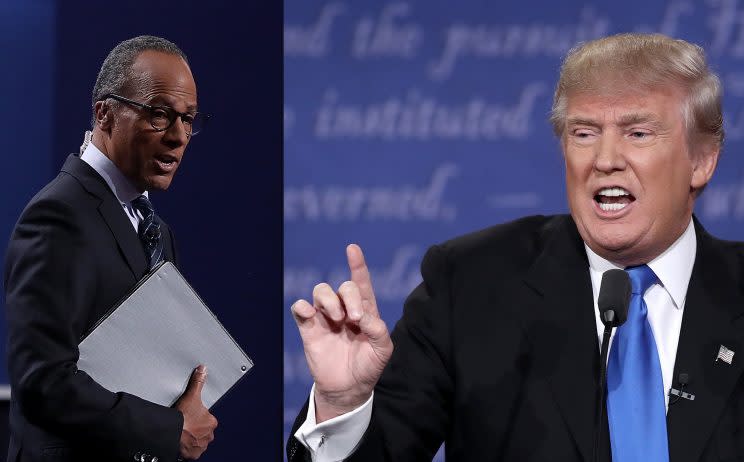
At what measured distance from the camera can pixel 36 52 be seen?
3.59m

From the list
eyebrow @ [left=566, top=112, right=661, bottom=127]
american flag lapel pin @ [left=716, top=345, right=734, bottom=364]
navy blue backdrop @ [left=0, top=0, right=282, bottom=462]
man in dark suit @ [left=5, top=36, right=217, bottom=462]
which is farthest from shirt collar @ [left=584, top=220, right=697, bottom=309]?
navy blue backdrop @ [left=0, top=0, right=282, bottom=462]

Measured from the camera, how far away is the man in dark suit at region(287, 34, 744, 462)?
1.67m

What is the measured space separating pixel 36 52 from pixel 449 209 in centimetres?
151

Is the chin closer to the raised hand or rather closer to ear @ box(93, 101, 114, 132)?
ear @ box(93, 101, 114, 132)

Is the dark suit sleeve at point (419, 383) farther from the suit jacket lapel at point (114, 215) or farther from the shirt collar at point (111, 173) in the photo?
the shirt collar at point (111, 173)

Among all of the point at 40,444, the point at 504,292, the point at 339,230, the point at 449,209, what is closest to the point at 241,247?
the point at 339,230

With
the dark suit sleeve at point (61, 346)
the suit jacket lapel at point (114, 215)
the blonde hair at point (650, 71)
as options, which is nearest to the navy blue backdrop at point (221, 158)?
the suit jacket lapel at point (114, 215)

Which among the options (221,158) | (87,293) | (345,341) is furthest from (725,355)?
(221,158)

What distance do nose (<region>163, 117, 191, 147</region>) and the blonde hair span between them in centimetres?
99

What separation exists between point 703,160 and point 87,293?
1183mm

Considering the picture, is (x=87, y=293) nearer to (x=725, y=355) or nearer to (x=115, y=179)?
(x=115, y=179)

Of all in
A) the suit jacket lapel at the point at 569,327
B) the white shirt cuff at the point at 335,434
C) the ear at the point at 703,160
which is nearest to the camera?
the white shirt cuff at the point at 335,434

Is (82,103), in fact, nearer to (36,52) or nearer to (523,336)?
(36,52)

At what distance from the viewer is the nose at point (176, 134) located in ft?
8.16
